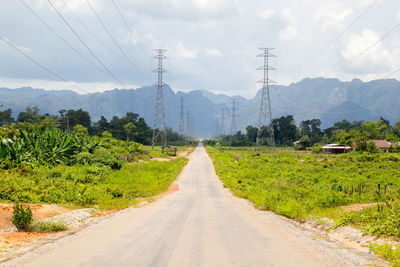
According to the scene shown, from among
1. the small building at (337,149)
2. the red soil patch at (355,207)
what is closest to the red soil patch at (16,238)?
the red soil patch at (355,207)

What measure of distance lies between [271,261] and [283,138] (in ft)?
527

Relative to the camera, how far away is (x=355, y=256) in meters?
9.06

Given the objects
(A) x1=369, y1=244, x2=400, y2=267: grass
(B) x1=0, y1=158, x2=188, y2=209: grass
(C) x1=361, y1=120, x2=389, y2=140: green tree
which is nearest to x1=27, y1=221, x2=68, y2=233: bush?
(B) x1=0, y1=158, x2=188, y2=209: grass

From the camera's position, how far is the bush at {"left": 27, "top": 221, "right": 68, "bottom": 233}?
11.8 m

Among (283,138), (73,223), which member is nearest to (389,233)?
(73,223)

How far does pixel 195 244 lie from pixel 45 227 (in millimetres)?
6172

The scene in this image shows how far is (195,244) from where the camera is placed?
9828 millimetres

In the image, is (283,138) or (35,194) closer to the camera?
(35,194)

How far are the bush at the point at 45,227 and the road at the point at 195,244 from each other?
106 centimetres

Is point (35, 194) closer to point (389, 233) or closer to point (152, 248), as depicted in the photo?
point (152, 248)

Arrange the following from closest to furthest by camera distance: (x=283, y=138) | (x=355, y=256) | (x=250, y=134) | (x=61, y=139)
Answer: (x=355, y=256) → (x=61, y=139) → (x=283, y=138) → (x=250, y=134)

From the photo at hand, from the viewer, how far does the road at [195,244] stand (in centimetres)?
823

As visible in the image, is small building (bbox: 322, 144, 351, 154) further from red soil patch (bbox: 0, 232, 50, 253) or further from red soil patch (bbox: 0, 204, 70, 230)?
red soil patch (bbox: 0, 232, 50, 253)

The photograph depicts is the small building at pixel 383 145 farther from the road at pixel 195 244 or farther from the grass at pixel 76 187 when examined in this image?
the road at pixel 195 244
